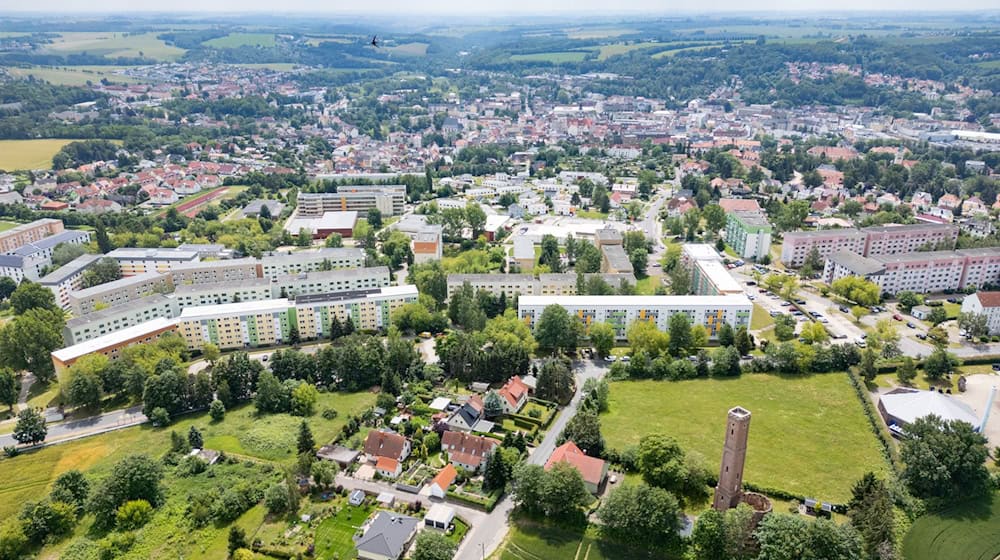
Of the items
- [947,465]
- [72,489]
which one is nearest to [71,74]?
[72,489]

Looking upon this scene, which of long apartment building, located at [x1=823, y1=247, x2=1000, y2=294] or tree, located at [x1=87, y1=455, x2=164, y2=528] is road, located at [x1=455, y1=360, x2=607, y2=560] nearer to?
tree, located at [x1=87, y1=455, x2=164, y2=528]

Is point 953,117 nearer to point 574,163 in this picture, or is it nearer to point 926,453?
point 574,163

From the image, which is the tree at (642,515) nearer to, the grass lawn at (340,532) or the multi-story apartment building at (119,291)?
the grass lawn at (340,532)

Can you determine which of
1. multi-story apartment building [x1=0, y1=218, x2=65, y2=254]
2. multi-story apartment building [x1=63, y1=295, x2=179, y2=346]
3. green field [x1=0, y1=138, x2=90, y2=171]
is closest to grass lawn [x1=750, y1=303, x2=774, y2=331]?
multi-story apartment building [x1=63, y1=295, x2=179, y2=346]

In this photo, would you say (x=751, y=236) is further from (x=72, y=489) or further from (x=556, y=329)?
(x=72, y=489)

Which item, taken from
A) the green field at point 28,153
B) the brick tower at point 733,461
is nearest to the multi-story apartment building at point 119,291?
the brick tower at point 733,461

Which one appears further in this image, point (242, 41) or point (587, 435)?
point (242, 41)

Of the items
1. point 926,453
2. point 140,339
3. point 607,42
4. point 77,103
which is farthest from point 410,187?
point 607,42
